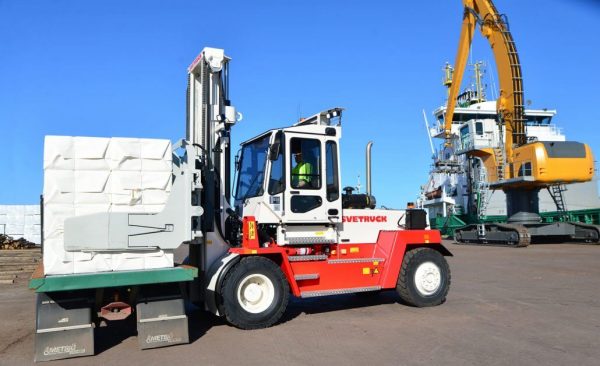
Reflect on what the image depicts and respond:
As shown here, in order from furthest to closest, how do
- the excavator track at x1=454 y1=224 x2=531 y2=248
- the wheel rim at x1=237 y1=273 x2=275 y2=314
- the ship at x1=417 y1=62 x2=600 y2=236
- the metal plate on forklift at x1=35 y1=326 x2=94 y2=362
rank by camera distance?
the ship at x1=417 y1=62 x2=600 y2=236
the excavator track at x1=454 y1=224 x2=531 y2=248
the wheel rim at x1=237 y1=273 x2=275 y2=314
the metal plate on forklift at x1=35 y1=326 x2=94 y2=362

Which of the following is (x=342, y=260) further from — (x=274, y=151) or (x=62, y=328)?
(x=62, y=328)

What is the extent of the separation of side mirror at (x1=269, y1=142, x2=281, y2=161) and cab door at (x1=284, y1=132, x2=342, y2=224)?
0.69 feet

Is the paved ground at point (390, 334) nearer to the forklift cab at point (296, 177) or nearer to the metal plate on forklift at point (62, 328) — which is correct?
the metal plate on forklift at point (62, 328)

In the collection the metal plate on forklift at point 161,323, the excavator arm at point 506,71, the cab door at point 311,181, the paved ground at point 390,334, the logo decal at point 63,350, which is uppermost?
the excavator arm at point 506,71

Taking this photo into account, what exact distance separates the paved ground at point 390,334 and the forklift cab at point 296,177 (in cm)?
167

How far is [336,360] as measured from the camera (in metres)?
5.59

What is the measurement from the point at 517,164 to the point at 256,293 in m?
19.2

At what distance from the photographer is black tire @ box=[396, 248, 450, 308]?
28.6 feet

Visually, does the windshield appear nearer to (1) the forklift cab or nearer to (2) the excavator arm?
(1) the forklift cab

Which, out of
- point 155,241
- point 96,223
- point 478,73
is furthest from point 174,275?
point 478,73

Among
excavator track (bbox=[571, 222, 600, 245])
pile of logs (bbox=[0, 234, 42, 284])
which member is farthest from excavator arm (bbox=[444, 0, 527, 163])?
pile of logs (bbox=[0, 234, 42, 284])

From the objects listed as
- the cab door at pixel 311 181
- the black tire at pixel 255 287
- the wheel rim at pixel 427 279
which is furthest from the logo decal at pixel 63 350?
the wheel rim at pixel 427 279

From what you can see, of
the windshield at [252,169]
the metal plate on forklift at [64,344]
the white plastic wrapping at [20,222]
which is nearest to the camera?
the metal plate on forklift at [64,344]

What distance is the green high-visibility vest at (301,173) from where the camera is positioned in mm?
7855
